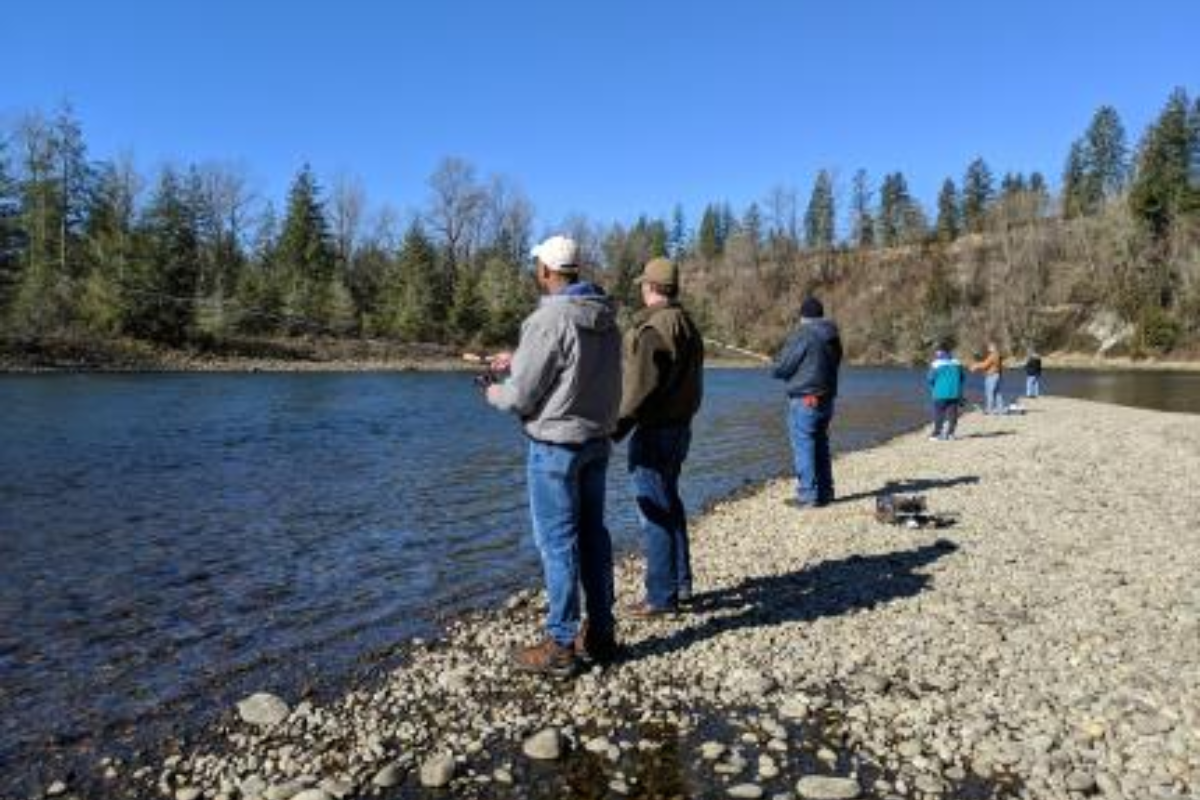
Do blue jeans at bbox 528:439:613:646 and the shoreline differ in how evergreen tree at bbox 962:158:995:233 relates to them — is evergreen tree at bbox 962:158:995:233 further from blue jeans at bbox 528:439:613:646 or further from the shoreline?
blue jeans at bbox 528:439:613:646

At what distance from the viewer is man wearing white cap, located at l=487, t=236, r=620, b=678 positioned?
A: 660cm

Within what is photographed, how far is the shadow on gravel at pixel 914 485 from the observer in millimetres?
14735

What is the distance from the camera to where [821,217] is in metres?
167

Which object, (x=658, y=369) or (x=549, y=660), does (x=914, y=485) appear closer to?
(x=658, y=369)

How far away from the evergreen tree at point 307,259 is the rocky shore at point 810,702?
259 ft

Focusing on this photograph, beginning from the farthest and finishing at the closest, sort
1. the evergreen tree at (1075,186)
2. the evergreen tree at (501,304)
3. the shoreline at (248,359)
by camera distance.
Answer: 1. the evergreen tree at (1075,186)
2. the evergreen tree at (501,304)
3. the shoreline at (248,359)

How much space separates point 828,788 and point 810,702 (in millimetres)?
1189

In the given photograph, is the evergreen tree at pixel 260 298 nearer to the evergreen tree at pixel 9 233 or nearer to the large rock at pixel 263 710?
the evergreen tree at pixel 9 233

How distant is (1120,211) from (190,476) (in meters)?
122

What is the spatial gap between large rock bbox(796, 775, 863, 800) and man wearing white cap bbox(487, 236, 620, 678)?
2.05 metres

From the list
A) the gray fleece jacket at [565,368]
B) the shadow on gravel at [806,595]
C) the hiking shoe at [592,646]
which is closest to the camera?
the gray fleece jacket at [565,368]

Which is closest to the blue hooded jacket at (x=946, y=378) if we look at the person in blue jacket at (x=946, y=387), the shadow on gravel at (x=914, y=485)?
the person in blue jacket at (x=946, y=387)

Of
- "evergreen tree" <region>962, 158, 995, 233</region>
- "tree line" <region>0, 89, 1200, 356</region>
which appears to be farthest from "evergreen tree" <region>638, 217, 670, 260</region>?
"evergreen tree" <region>962, 158, 995, 233</region>

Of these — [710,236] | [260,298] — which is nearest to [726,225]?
[710,236]
